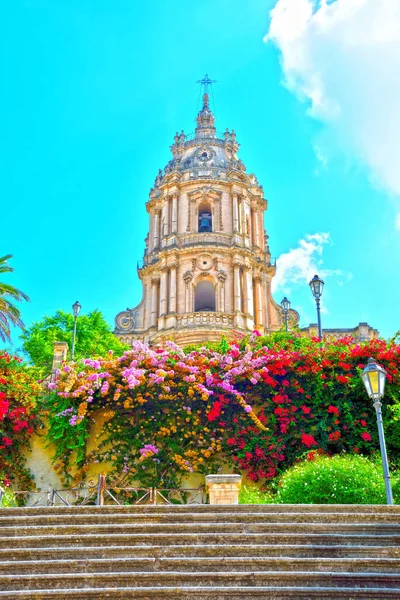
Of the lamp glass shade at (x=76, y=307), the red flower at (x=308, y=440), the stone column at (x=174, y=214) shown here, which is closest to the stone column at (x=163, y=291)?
the stone column at (x=174, y=214)

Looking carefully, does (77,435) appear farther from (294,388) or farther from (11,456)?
(294,388)

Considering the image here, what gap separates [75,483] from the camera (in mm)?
16875

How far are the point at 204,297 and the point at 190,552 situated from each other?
102ft

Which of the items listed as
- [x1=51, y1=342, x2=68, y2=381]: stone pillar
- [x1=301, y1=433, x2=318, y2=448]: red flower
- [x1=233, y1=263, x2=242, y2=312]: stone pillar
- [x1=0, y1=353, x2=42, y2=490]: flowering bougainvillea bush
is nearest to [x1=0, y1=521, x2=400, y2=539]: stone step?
[x1=301, y1=433, x2=318, y2=448]: red flower

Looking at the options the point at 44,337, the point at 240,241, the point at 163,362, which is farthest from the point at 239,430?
the point at 240,241

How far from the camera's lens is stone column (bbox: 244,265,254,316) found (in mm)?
36375

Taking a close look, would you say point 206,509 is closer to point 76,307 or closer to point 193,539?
point 193,539

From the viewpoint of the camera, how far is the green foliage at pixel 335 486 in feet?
39.8

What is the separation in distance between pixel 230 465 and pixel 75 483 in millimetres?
4233

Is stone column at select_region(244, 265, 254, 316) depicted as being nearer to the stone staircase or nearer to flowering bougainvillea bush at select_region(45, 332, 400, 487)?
flowering bougainvillea bush at select_region(45, 332, 400, 487)

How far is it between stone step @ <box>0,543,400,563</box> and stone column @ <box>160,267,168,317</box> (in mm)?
27472

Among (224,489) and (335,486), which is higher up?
(335,486)

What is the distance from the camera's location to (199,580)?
8.03 metres

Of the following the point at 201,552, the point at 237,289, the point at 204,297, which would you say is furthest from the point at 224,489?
the point at 204,297
